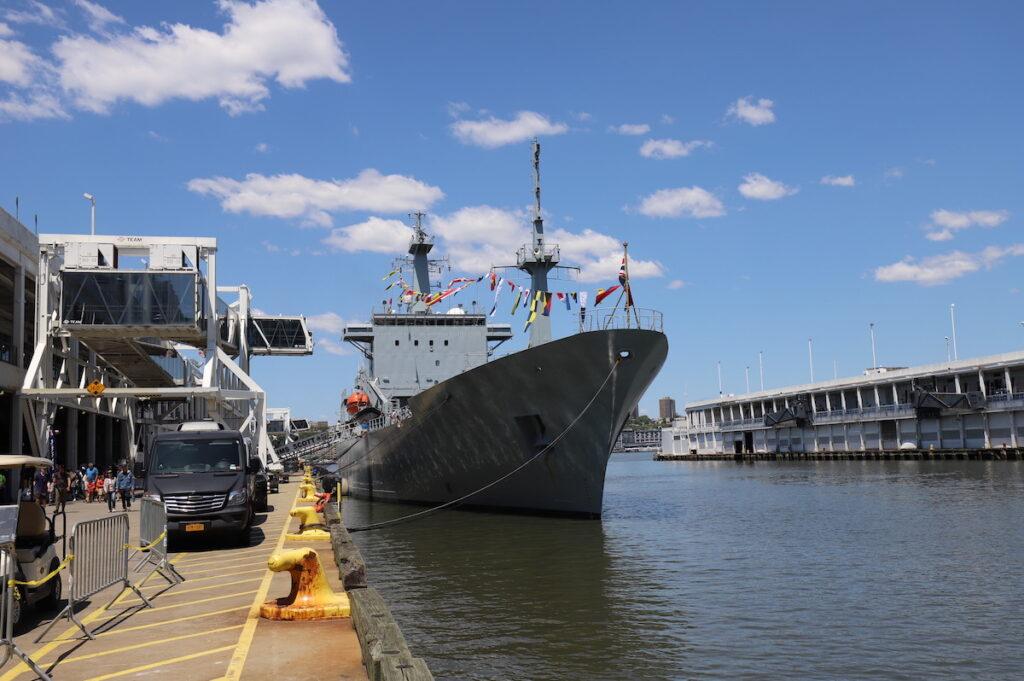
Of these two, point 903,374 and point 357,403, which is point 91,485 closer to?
Answer: point 357,403

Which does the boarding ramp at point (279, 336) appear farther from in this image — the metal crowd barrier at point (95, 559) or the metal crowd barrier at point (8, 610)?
the metal crowd barrier at point (8, 610)

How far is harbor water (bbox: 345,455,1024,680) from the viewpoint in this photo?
936 centimetres

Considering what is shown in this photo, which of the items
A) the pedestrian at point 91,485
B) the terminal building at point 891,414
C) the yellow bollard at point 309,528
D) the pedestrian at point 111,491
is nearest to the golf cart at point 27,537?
the yellow bollard at point 309,528

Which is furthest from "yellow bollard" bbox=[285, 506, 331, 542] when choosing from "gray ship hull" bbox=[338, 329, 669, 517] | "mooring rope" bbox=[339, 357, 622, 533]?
"gray ship hull" bbox=[338, 329, 669, 517]

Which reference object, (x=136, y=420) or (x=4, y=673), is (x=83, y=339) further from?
(x=4, y=673)

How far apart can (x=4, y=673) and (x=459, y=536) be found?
46.9 feet

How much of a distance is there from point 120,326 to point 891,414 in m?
60.1

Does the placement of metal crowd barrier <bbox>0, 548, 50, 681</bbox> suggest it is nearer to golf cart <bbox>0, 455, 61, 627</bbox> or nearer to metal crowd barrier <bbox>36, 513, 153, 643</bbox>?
golf cart <bbox>0, 455, 61, 627</bbox>

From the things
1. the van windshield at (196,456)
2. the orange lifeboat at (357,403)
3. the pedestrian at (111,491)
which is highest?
the orange lifeboat at (357,403)

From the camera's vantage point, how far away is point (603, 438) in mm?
20578

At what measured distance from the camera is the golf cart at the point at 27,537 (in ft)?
25.0

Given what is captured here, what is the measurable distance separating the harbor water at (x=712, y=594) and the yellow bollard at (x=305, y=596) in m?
1.78

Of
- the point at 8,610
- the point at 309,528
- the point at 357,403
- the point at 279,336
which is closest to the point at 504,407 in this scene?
the point at 309,528

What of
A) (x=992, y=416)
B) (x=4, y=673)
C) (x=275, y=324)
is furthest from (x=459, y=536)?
(x=992, y=416)
